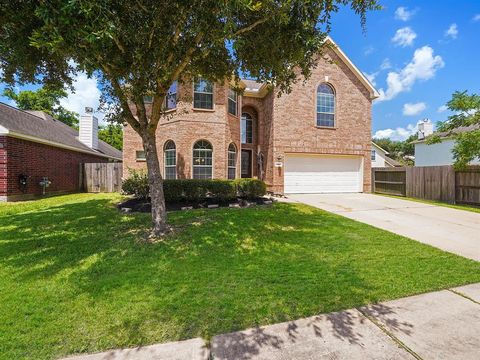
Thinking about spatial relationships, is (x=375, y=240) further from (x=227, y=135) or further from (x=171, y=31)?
(x=227, y=135)

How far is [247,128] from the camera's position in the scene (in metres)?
16.4

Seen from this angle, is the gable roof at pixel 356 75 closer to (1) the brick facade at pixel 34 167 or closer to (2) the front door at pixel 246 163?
(2) the front door at pixel 246 163

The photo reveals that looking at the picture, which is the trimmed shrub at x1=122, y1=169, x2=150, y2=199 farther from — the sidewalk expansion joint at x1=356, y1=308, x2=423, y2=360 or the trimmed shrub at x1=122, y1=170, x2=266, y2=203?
the sidewalk expansion joint at x1=356, y1=308, x2=423, y2=360

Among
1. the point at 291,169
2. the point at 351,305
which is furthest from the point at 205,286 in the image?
the point at 291,169

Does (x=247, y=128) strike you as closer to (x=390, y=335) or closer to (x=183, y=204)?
(x=183, y=204)

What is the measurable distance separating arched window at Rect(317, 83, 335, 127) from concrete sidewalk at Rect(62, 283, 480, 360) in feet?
42.7

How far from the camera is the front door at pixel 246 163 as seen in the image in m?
16.5

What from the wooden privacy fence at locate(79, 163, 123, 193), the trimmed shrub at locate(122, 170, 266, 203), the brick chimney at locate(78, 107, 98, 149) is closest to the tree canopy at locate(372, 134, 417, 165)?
the trimmed shrub at locate(122, 170, 266, 203)

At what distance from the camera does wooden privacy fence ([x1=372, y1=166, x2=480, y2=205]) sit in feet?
37.1

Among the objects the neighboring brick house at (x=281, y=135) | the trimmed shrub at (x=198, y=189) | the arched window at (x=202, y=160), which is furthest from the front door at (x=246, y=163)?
the trimmed shrub at (x=198, y=189)

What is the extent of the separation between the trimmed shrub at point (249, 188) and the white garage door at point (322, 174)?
3.64 m

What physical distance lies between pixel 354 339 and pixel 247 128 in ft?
48.7

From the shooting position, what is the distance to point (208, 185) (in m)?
10.1

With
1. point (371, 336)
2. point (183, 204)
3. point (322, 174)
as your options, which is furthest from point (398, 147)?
point (371, 336)
